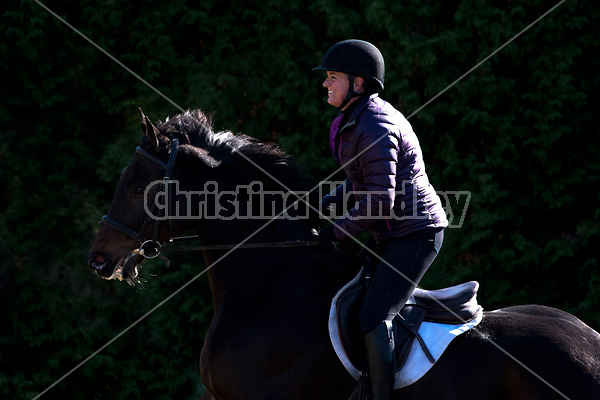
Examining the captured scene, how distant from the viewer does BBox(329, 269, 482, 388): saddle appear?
12.9 feet

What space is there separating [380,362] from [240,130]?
18.1 feet

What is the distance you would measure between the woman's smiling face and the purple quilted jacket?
15cm

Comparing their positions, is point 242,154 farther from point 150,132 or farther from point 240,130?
point 240,130

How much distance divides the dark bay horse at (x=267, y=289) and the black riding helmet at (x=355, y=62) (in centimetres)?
70

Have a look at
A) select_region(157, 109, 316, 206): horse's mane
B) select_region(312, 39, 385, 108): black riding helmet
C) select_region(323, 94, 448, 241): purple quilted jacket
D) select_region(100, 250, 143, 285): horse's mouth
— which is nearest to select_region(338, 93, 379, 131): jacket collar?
select_region(323, 94, 448, 241): purple quilted jacket

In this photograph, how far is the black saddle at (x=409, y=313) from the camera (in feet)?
12.9

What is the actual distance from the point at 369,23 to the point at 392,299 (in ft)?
17.0

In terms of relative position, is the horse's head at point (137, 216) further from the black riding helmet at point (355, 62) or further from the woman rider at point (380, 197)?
the black riding helmet at point (355, 62)

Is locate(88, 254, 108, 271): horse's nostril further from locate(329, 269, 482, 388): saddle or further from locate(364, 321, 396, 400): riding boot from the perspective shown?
locate(364, 321, 396, 400): riding boot

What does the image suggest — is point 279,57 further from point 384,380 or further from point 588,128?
point 384,380

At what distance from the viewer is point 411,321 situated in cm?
405

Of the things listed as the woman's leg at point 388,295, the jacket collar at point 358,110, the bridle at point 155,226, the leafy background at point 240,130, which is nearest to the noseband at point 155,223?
the bridle at point 155,226

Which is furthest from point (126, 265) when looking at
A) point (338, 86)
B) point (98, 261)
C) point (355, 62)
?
point (355, 62)

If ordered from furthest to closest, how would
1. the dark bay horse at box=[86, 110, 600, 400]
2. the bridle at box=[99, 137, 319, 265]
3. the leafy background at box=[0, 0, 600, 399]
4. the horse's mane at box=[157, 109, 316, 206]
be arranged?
the leafy background at box=[0, 0, 600, 399], the horse's mane at box=[157, 109, 316, 206], the bridle at box=[99, 137, 319, 265], the dark bay horse at box=[86, 110, 600, 400]
